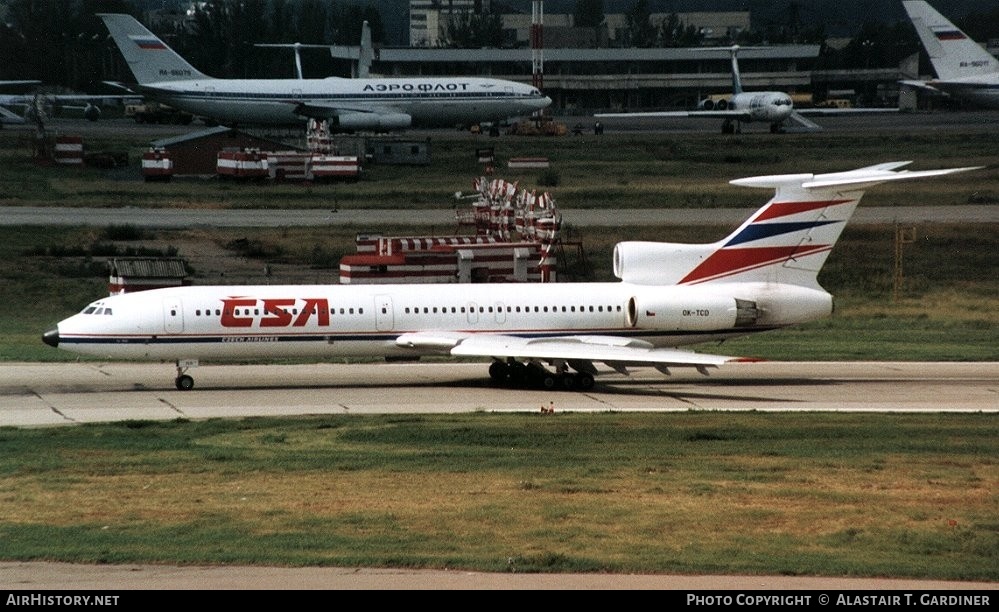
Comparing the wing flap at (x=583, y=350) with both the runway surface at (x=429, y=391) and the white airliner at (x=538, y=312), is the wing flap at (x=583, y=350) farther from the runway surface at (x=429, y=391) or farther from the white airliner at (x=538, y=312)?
the runway surface at (x=429, y=391)

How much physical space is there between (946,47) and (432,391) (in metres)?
73.4

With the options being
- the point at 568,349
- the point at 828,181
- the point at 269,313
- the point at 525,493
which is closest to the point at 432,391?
the point at 568,349

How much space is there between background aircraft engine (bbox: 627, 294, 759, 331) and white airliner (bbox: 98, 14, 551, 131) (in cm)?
7136

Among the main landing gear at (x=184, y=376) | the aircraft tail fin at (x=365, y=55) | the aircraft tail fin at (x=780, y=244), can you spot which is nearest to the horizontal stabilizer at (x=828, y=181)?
the aircraft tail fin at (x=780, y=244)

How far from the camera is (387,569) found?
19812 mm

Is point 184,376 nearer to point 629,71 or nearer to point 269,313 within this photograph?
point 269,313

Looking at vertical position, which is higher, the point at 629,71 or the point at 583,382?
the point at 629,71

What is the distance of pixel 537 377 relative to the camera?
38875 millimetres

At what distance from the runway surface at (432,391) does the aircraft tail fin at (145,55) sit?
71328 mm

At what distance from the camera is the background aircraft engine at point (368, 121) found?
10794 cm

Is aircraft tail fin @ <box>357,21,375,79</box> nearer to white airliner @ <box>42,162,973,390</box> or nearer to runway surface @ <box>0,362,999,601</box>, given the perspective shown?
runway surface @ <box>0,362,999,601</box>

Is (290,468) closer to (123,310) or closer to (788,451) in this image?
(788,451)

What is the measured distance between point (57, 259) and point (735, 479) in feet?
134

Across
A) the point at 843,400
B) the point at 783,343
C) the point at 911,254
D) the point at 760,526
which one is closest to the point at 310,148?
the point at 911,254
